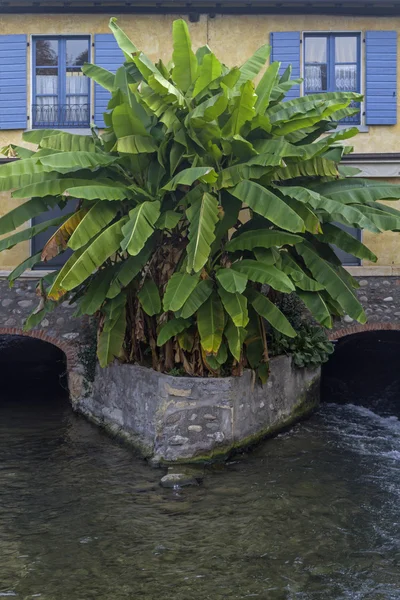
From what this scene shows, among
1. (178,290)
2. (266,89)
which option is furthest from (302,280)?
(266,89)

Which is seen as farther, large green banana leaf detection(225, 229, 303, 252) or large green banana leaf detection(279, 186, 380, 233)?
large green banana leaf detection(225, 229, 303, 252)

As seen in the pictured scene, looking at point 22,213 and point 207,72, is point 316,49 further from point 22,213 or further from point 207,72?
point 22,213

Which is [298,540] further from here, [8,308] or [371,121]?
[371,121]

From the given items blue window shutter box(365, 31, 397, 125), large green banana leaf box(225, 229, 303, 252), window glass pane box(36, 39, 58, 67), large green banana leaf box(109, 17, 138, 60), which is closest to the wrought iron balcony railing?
window glass pane box(36, 39, 58, 67)

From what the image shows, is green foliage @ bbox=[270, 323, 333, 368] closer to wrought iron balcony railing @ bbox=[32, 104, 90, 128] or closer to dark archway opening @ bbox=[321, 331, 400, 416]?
dark archway opening @ bbox=[321, 331, 400, 416]

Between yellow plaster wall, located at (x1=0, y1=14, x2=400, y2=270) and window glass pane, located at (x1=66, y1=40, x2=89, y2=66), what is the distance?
0.75ft

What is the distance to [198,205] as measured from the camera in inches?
431

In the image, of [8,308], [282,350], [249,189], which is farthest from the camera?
[8,308]

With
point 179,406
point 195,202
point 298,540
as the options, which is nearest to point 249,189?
point 195,202

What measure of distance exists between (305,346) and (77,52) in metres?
7.71

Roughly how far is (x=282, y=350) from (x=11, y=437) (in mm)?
4948

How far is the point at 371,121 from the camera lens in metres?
15.8

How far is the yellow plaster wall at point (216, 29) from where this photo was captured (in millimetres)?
15883

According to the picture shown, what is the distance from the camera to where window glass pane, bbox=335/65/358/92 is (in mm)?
15953
